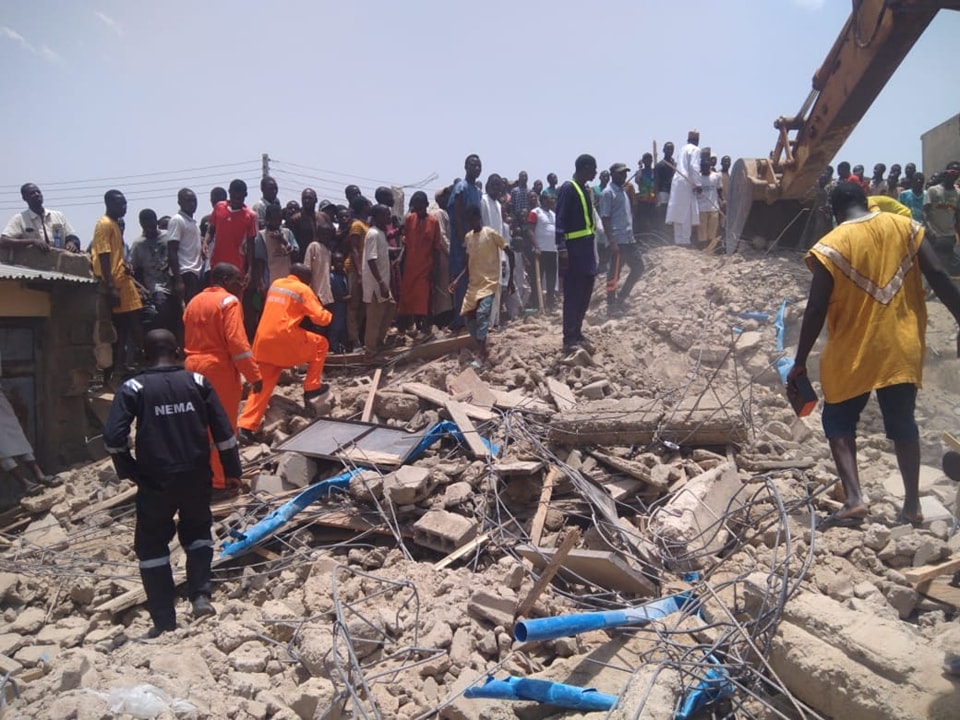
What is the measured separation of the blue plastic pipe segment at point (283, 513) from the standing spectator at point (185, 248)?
3498mm

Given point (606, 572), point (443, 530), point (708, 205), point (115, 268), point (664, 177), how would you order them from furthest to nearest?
point (664, 177)
point (708, 205)
point (115, 268)
point (443, 530)
point (606, 572)

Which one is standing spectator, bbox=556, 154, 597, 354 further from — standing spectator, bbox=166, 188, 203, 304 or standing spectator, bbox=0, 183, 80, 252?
standing spectator, bbox=0, 183, 80, 252

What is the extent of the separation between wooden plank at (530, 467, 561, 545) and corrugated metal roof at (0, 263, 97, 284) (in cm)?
540

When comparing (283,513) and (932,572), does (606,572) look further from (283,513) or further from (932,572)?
(283,513)

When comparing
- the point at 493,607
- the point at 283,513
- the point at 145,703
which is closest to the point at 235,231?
the point at 283,513

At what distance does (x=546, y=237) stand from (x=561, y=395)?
4.43 meters

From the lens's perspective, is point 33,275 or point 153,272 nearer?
point 33,275

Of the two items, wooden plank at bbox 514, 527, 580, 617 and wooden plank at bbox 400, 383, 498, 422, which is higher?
wooden plank at bbox 400, 383, 498, 422

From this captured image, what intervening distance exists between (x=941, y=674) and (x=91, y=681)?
3.18m

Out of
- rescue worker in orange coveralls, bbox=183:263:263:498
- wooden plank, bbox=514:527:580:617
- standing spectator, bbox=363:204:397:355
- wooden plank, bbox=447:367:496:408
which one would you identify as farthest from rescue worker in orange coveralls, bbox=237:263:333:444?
wooden plank, bbox=514:527:580:617

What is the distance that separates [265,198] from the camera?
307 inches

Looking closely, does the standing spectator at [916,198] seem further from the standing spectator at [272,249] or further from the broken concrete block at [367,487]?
the broken concrete block at [367,487]

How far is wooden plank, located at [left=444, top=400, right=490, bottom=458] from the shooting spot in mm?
4918

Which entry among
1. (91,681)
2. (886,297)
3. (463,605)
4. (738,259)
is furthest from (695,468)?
(738,259)
